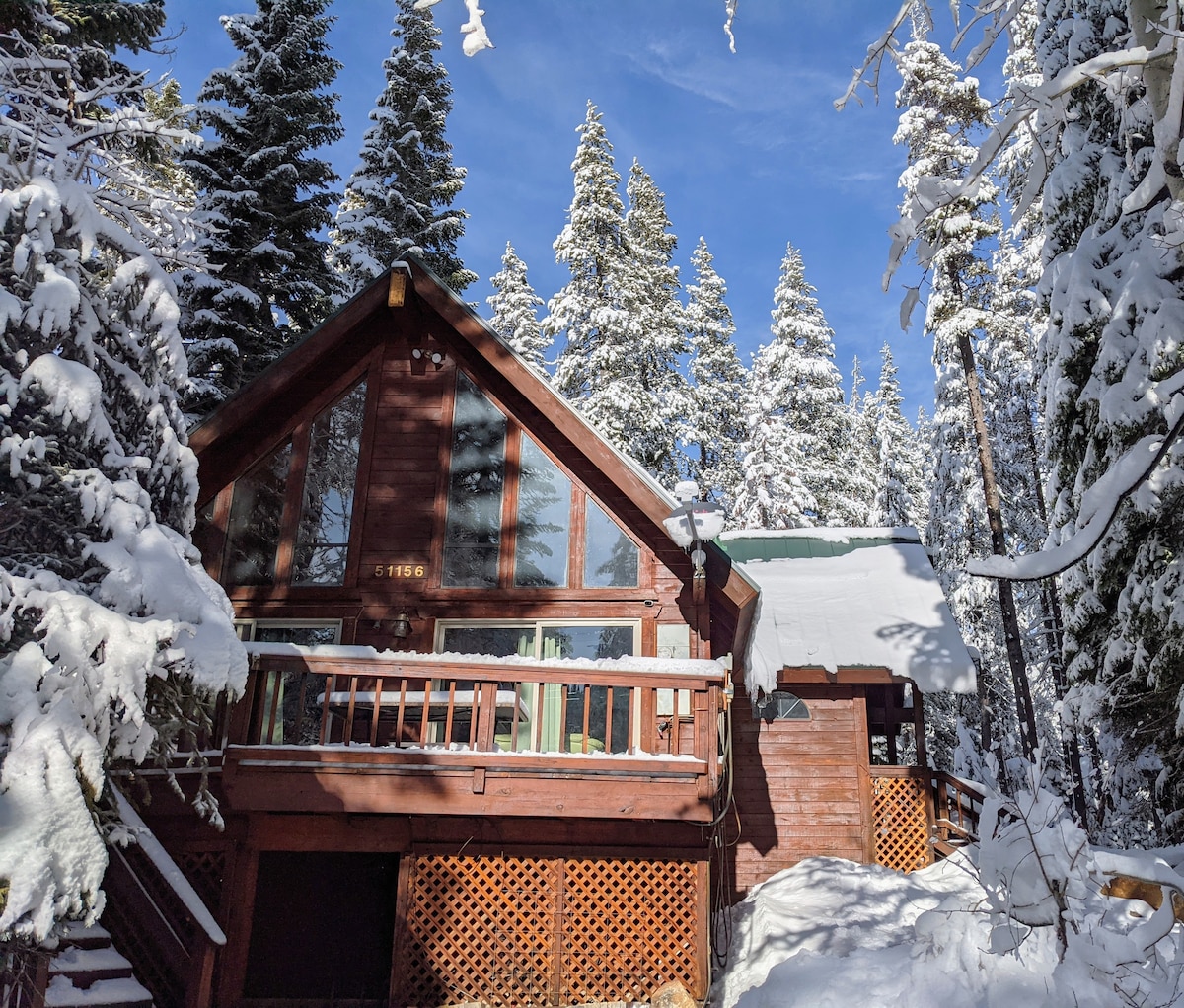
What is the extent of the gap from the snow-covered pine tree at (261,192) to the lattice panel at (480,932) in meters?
10.3

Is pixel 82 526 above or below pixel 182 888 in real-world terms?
above

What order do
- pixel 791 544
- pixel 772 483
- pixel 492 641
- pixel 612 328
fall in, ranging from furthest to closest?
pixel 772 483
pixel 612 328
pixel 791 544
pixel 492 641

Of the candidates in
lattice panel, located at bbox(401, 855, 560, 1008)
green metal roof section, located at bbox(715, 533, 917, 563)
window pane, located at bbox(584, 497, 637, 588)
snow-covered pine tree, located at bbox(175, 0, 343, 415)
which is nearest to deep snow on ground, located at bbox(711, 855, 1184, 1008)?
lattice panel, located at bbox(401, 855, 560, 1008)

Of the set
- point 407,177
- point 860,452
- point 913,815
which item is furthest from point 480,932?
point 860,452

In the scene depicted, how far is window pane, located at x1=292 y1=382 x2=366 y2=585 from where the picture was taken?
33.0ft

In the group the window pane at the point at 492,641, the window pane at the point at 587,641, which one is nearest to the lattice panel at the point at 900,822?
the window pane at the point at 587,641

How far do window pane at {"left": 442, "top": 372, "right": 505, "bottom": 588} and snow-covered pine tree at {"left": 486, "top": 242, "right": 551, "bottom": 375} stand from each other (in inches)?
667

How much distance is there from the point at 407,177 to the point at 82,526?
16281mm

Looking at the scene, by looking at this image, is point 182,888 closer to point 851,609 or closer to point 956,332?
point 851,609

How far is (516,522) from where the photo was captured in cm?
1009

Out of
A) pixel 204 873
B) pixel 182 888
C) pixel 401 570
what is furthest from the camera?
pixel 401 570

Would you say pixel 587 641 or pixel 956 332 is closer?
pixel 587 641

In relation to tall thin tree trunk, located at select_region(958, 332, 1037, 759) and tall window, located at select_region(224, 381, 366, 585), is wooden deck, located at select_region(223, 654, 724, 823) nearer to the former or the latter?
tall window, located at select_region(224, 381, 366, 585)

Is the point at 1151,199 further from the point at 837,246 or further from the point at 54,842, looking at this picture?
the point at 54,842
